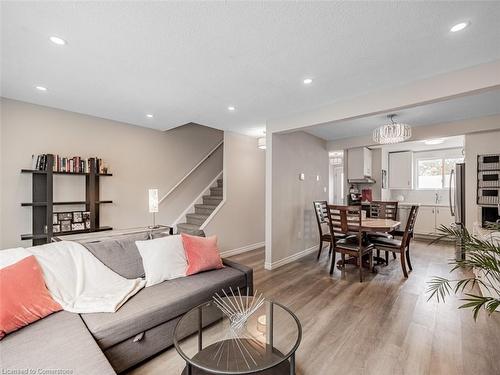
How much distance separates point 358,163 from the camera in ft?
19.2

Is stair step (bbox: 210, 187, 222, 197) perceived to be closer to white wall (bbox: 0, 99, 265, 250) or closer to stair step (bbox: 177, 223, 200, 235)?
white wall (bbox: 0, 99, 265, 250)

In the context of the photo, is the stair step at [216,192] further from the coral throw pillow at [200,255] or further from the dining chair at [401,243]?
the dining chair at [401,243]

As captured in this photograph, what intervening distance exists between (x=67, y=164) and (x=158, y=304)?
9.22 ft

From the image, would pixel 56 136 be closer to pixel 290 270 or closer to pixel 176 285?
pixel 176 285

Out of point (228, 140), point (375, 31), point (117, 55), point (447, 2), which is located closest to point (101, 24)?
point (117, 55)

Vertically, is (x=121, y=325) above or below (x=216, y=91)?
below

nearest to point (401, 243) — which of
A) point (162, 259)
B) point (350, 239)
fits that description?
point (350, 239)

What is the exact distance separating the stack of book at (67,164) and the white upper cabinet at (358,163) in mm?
5306

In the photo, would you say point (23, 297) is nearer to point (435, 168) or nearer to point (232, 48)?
point (232, 48)

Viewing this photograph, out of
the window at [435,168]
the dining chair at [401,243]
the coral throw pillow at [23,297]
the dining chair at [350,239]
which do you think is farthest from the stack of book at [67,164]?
the window at [435,168]

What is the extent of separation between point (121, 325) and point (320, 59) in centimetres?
256

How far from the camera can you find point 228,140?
4.71 meters

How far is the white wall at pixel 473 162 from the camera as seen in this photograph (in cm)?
381

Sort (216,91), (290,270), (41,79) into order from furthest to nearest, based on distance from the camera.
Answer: (290,270)
(216,91)
(41,79)
